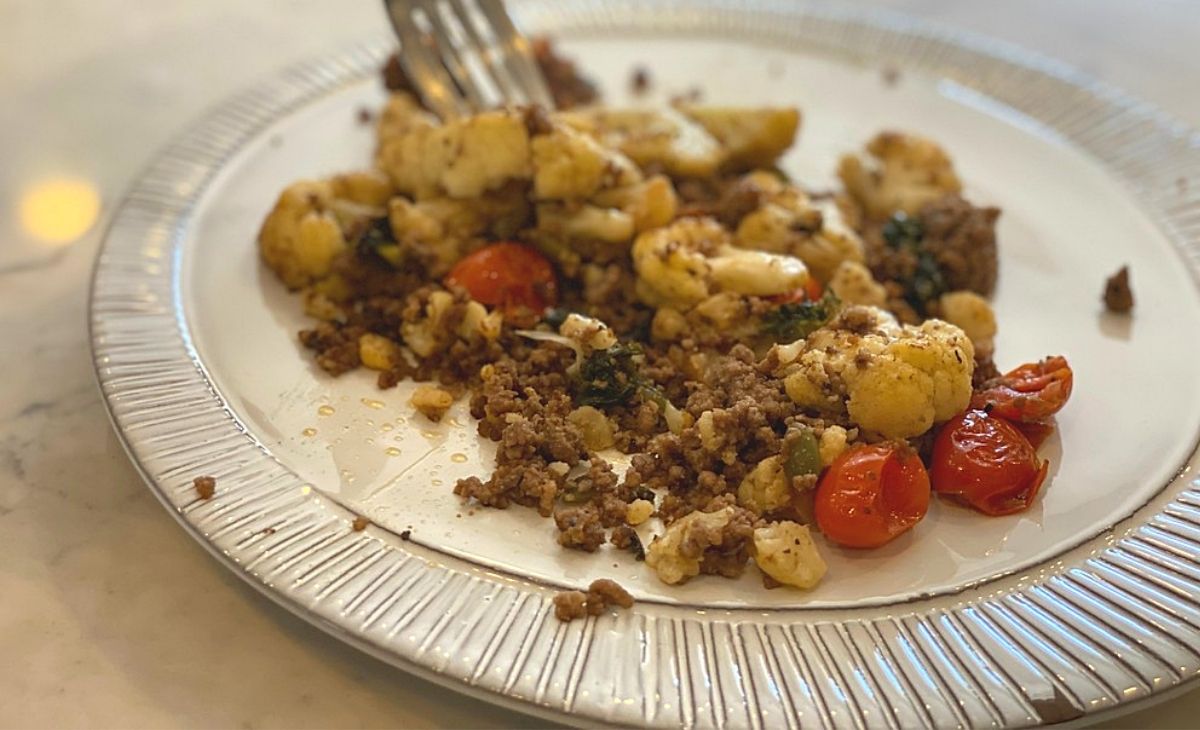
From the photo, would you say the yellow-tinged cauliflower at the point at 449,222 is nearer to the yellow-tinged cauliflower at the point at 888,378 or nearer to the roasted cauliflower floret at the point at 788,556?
the yellow-tinged cauliflower at the point at 888,378

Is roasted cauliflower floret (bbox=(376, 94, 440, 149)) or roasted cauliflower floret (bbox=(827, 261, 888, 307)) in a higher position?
roasted cauliflower floret (bbox=(827, 261, 888, 307))

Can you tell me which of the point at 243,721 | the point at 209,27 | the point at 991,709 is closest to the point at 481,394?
the point at 243,721

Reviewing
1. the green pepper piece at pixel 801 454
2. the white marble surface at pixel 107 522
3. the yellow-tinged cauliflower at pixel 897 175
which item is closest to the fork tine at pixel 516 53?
the yellow-tinged cauliflower at pixel 897 175

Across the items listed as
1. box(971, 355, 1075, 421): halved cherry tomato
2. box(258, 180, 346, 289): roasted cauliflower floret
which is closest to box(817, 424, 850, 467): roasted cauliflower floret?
box(971, 355, 1075, 421): halved cherry tomato

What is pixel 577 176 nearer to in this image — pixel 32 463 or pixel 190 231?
Answer: pixel 190 231

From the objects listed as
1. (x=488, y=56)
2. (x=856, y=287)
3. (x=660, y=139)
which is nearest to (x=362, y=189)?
(x=488, y=56)

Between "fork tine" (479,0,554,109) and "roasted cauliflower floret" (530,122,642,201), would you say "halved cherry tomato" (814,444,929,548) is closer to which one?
"roasted cauliflower floret" (530,122,642,201)
